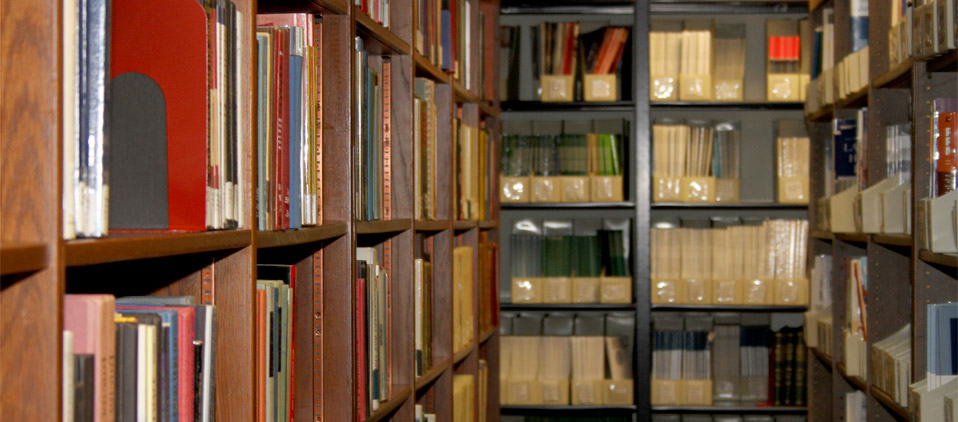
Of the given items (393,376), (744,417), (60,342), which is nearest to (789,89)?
(744,417)

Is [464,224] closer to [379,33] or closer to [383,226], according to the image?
[383,226]

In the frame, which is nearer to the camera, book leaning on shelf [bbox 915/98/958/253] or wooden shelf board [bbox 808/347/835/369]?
book leaning on shelf [bbox 915/98/958/253]

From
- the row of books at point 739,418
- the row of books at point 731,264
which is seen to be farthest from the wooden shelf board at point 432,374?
the row of books at point 739,418

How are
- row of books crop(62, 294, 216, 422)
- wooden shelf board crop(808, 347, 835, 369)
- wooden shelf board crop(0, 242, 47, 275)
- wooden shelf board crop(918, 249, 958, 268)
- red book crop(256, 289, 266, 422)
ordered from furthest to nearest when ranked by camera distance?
1. wooden shelf board crop(808, 347, 835, 369)
2. wooden shelf board crop(918, 249, 958, 268)
3. red book crop(256, 289, 266, 422)
4. row of books crop(62, 294, 216, 422)
5. wooden shelf board crop(0, 242, 47, 275)

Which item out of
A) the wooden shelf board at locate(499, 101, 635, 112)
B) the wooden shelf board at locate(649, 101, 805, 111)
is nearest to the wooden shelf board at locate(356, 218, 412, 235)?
the wooden shelf board at locate(499, 101, 635, 112)

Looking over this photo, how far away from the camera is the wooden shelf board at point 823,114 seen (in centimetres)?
272

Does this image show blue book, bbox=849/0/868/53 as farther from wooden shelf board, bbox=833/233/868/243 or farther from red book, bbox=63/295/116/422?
red book, bbox=63/295/116/422

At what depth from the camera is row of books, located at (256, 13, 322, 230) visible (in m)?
1.09

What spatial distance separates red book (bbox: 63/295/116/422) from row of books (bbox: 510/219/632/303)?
2.73 metres

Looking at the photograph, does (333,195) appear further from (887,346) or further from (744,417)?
(744,417)

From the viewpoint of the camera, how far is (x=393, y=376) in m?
1.83

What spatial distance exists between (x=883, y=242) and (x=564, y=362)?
63.6 inches

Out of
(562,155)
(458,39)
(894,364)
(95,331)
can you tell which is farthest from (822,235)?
(95,331)

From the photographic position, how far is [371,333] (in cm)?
160
